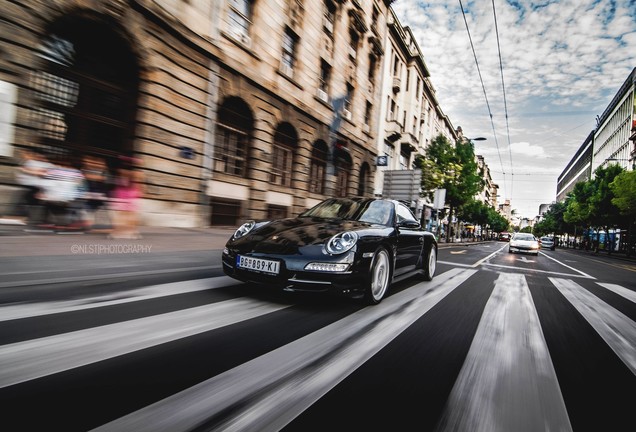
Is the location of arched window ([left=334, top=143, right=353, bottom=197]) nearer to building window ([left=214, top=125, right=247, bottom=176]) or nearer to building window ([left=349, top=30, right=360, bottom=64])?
building window ([left=349, top=30, right=360, bottom=64])

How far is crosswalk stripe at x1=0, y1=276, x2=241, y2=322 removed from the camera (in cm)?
256

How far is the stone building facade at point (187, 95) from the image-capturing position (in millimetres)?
7441

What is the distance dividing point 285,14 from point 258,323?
14894mm

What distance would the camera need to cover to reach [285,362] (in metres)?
2.06

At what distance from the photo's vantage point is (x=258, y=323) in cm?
273

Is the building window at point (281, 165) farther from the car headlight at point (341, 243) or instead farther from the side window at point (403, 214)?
the car headlight at point (341, 243)

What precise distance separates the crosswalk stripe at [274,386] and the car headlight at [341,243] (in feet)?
2.12

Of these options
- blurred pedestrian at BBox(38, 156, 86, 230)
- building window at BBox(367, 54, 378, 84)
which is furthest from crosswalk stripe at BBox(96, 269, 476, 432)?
building window at BBox(367, 54, 378, 84)

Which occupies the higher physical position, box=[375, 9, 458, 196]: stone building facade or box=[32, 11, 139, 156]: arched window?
box=[375, 9, 458, 196]: stone building facade

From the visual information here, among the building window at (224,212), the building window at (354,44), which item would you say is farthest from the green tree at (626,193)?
the building window at (224,212)

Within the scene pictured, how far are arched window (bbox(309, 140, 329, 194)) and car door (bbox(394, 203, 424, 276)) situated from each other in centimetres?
1253

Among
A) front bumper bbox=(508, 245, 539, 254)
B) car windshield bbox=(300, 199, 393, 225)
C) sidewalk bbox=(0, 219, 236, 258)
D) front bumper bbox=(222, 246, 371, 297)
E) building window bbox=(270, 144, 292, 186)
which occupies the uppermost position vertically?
building window bbox=(270, 144, 292, 186)

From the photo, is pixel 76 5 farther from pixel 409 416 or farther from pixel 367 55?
pixel 367 55

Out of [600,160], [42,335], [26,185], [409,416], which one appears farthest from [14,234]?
[600,160]
